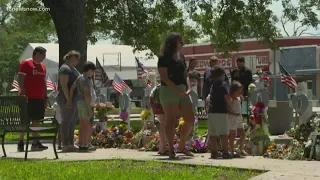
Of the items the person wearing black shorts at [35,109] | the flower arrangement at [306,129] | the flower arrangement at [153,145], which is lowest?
the flower arrangement at [153,145]

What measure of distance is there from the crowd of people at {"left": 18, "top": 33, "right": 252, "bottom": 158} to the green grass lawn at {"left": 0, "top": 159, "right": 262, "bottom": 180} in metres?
1.07

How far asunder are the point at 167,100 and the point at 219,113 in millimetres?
783

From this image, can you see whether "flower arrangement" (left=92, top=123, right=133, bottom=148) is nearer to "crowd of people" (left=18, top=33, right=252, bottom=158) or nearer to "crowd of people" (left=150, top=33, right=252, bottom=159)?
"crowd of people" (left=18, top=33, right=252, bottom=158)

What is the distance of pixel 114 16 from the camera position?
2767 cm

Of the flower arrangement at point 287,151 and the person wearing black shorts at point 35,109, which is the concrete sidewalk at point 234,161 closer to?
the flower arrangement at point 287,151

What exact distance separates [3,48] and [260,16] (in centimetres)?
4807

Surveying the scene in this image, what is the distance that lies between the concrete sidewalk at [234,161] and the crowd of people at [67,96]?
37 centimetres

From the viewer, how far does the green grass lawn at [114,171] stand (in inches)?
324

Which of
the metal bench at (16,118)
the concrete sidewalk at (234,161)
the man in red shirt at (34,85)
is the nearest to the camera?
the concrete sidewalk at (234,161)

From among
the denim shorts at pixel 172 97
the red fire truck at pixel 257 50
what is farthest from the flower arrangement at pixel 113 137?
the red fire truck at pixel 257 50

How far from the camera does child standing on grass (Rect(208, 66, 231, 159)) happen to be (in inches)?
408

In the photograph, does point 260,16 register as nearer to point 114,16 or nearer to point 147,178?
point 114,16

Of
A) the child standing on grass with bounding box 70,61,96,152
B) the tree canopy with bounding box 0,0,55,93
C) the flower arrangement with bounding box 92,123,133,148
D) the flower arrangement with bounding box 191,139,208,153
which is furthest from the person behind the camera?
the tree canopy with bounding box 0,0,55,93

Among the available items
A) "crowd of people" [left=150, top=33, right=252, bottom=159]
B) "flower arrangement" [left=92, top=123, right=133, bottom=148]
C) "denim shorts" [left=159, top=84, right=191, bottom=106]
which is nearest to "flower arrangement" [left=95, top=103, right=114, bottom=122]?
"flower arrangement" [left=92, top=123, right=133, bottom=148]
